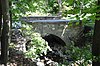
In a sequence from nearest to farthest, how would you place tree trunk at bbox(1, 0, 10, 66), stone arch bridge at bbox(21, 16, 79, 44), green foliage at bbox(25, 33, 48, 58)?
tree trunk at bbox(1, 0, 10, 66) → green foliage at bbox(25, 33, 48, 58) → stone arch bridge at bbox(21, 16, 79, 44)

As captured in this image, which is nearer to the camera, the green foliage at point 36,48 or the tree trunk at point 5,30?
the tree trunk at point 5,30

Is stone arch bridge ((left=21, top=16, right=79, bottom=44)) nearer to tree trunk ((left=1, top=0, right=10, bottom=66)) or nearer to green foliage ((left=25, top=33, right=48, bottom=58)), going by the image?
green foliage ((left=25, top=33, right=48, bottom=58))

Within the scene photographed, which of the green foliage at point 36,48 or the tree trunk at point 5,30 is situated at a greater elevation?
the tree trunk at point 5,30

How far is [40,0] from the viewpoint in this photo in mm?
11023

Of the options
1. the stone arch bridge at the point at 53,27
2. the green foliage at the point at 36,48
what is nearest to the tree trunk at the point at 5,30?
the green foliage at the point at 36,48

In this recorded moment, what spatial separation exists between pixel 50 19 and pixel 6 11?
9851 mm

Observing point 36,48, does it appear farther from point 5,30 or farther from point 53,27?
point 53,27

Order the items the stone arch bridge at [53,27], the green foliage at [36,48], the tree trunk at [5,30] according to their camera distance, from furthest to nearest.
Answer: the stone arch bridge at [53,27], the green foliage at [36,48], the tree trunk at [5,30]

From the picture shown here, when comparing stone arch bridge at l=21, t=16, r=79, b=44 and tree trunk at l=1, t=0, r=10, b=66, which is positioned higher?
tree trunk at l=1, t=0, r=10, b=66

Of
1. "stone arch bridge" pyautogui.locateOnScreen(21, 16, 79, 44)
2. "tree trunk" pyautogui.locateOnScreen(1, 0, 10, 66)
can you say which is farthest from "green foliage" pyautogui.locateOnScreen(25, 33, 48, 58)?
"stone arch bridge" pyautogui.locateOnScreen(21, 16, 79, 44)

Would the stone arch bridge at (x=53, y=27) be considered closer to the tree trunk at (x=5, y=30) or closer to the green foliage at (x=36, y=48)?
the green foliage at (x=36, y=48)

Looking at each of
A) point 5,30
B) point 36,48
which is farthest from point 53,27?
point 5,30

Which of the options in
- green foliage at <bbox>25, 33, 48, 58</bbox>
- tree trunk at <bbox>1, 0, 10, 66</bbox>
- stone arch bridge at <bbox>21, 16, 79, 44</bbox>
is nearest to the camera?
tree trunk at <bbox>1, 0, 10, 66</bbox>

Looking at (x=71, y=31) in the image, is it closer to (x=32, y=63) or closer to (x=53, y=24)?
(x=53, y=24)
